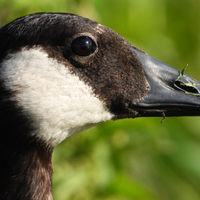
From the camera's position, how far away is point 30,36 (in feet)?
4.97

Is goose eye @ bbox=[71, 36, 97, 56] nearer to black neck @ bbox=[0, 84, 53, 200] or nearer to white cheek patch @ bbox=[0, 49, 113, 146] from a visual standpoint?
white cheek patch @ bbox=[0, 49, 113, 146]

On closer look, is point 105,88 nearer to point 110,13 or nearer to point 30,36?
point 30,36

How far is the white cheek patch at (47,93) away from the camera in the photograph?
149 centimetres

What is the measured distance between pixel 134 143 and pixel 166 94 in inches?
42.7

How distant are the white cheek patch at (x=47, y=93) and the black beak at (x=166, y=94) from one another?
296 millimetres

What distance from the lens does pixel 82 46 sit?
157 centimetres

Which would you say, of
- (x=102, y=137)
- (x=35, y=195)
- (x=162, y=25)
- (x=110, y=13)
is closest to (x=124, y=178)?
(x=102, y=137)

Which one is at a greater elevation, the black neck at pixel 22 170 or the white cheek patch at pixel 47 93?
the white cheek patch at pixel 47 93

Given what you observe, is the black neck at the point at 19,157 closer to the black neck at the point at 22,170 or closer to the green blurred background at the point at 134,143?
the black neck at the point at 22,170

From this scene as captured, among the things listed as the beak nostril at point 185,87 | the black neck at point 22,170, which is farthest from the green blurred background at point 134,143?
the beak nostril at point 185,87

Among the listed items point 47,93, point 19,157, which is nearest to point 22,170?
point 19,157

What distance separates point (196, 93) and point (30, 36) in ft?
2.84

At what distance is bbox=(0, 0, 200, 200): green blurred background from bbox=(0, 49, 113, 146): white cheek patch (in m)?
0.94

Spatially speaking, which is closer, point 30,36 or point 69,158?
point 30,36
